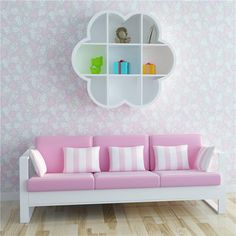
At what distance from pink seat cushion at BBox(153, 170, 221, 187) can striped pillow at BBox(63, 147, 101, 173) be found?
2.44ft

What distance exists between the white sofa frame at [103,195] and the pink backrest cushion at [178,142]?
0.54 metres

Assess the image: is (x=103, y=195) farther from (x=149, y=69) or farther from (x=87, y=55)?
(x=87, y=55)

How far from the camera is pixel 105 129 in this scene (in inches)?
190

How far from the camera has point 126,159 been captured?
4406 millimetres

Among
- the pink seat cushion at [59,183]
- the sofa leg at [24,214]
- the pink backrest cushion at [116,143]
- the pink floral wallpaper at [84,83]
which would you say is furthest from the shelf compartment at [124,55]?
the sofa leg at [24,214]

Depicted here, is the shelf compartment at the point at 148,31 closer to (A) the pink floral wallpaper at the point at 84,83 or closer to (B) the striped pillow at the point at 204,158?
(A) the pink floral wallpaper at the point at 84,83

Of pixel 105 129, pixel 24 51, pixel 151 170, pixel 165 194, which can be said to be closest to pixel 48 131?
pixel 105 129

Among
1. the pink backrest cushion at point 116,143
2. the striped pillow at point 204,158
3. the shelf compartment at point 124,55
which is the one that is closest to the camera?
the striped pillow at point 204,158

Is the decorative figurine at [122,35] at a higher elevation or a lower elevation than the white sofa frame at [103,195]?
higher

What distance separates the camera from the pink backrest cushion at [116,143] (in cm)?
454

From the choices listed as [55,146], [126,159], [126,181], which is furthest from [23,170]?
[126,159]

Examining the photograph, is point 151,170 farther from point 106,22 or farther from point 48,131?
point 106,22

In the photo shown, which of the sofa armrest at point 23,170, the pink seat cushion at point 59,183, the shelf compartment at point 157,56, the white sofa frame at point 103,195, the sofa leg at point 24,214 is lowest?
the sofa leg at point 24,214

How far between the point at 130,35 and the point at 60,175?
1.85 meters
